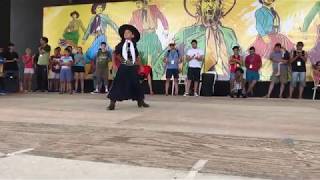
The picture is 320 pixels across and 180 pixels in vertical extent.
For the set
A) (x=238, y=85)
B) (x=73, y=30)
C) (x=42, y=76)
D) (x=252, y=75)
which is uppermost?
(x=73, y=30)

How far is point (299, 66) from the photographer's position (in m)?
16.5

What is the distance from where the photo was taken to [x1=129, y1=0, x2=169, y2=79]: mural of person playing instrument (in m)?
18.6

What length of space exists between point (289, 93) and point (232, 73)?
1914 mm

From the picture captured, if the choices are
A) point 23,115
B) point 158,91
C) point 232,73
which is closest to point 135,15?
point 158,91

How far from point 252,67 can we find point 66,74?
653 centimetres

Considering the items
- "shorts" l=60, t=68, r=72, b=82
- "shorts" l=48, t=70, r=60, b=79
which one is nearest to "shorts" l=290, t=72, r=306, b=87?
"shorts" l=60, t=68, r=72, b=82

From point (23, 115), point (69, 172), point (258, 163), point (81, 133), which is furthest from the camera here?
point (23, 115)

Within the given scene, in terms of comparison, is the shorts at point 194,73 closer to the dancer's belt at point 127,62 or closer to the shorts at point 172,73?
the shorts at point 172,73

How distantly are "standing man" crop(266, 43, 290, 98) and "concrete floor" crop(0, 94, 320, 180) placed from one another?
4766 mm

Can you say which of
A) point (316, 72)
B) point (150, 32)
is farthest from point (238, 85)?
point (150, 32)

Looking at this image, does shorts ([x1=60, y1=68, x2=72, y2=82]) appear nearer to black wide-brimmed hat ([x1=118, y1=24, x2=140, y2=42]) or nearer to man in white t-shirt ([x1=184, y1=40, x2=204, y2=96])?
man in white t-shirt ([x1=184, y1=40, x2=204, y2=96])

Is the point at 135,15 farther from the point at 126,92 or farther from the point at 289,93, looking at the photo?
the point at 126,92

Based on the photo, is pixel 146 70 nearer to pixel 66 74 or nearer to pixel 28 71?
pixel 66 74

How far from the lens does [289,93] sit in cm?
1702
